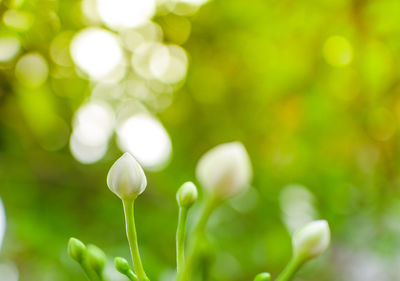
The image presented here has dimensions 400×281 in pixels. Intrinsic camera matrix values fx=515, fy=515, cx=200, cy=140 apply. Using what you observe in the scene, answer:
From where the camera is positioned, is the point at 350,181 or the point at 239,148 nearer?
the point at 239,148

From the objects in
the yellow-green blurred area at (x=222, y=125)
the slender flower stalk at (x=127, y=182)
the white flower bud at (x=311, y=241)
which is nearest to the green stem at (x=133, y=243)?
the slender flower stalk at (x=127, y=182)

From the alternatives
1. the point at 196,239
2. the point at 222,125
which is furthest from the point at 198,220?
the point at 222,125

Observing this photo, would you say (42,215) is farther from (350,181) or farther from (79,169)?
(350,181)

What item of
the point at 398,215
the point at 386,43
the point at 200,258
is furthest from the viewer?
the point at 398,215

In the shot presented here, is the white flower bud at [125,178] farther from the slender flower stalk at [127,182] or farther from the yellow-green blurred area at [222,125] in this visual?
the yellow-green blurred area at [222,125]

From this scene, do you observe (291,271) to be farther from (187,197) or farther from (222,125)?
(222,125)

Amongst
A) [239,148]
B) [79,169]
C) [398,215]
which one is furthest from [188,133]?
[239,148]

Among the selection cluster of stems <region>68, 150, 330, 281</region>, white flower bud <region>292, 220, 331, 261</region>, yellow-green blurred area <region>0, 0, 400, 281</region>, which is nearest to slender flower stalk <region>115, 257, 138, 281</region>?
cluster of stems <region>68, 150, 330, 281</region>

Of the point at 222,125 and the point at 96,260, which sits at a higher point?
the point at 222,125
